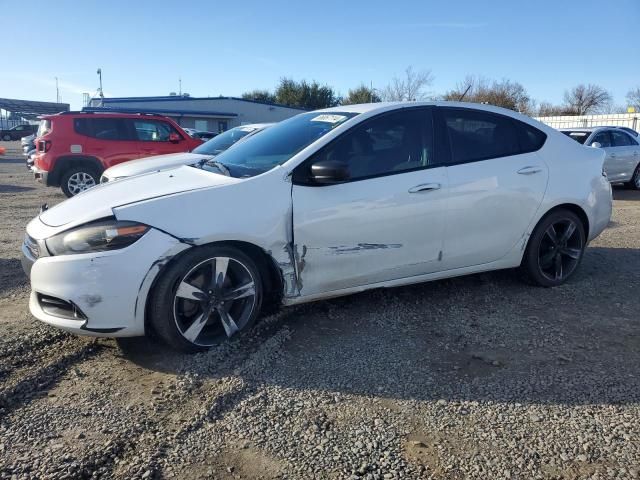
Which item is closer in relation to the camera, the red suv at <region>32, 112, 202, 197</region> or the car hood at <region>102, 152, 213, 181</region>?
the car hood at <region>102, 152, 213, 181</region>

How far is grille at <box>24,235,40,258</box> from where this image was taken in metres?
3.46

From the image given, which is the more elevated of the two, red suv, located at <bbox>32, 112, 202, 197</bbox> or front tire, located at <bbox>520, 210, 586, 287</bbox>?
red suv, located at <bbox>32, 112, 202, 197</bbox>

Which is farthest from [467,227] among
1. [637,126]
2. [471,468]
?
[637,126]

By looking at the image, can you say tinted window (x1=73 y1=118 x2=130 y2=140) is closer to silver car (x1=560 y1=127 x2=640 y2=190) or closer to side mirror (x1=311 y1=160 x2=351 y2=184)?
side mirror (x1=311 y1=160 x2=351 y2=184)

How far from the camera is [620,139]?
12.8 meters

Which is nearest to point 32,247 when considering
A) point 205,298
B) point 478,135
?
point 205,298

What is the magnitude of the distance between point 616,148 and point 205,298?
12112mm

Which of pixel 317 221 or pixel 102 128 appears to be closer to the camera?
pixel 317 221

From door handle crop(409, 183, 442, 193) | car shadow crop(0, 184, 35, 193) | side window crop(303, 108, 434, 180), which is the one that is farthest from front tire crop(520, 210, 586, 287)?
car shadow crop(0, 184, 35, 193)

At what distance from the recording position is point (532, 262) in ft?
15.7

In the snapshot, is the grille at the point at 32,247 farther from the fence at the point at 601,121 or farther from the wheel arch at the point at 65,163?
the fence at the point at 601,121

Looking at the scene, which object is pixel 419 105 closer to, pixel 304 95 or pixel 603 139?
pixel 603 139

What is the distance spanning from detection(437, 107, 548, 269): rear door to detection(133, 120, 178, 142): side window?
8601mm

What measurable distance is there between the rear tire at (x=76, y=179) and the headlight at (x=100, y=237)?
8.19m
